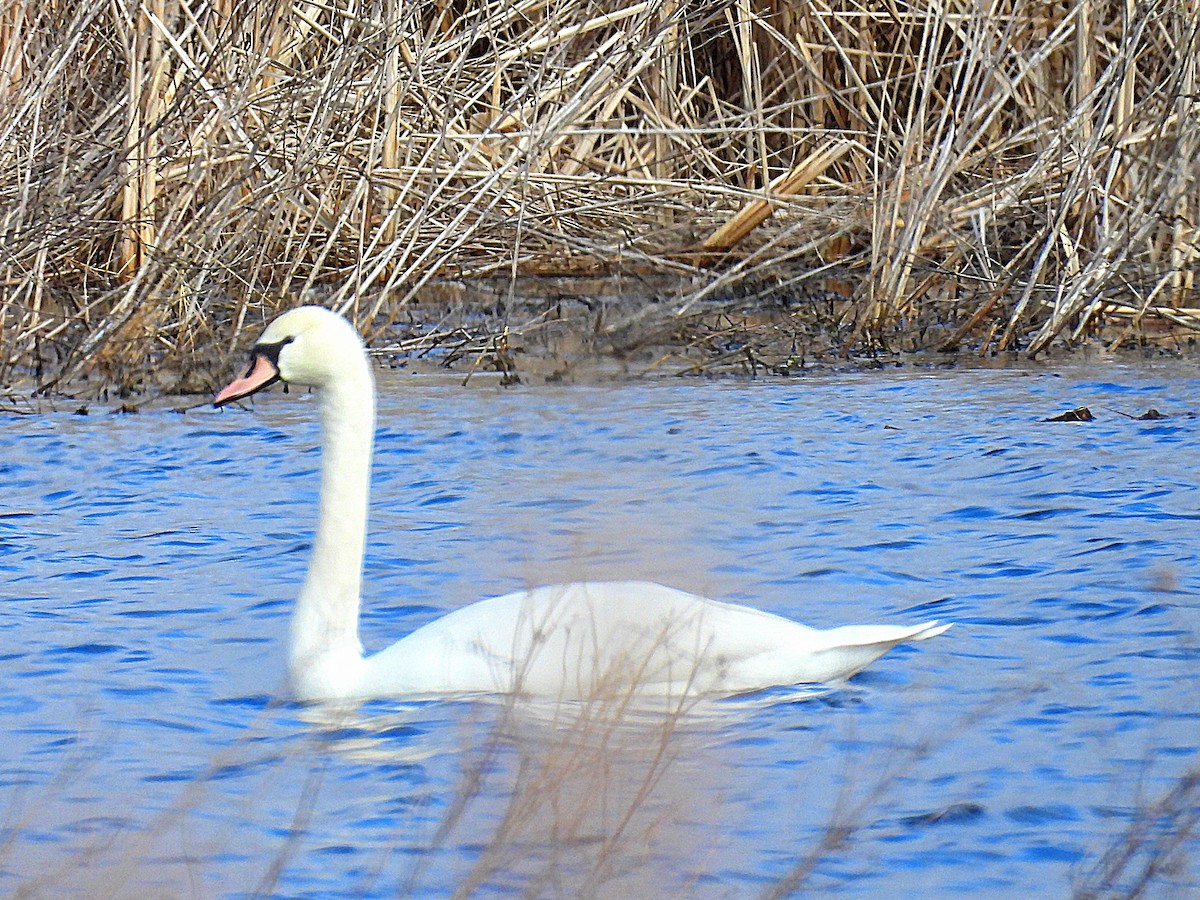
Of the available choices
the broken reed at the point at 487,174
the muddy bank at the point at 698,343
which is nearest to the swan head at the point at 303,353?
the broken reed at the point at 487,174

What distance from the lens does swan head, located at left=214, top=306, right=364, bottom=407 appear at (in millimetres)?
4387

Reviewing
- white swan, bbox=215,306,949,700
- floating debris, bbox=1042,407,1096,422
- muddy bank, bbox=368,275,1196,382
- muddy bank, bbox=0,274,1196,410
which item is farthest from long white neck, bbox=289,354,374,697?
muddy bank, bbox=368,275,1196,382

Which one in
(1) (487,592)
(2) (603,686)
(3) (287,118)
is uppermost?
(3) (287,118)

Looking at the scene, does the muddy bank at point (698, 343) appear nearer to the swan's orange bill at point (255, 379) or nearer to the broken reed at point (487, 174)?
the broken reed at point (487, 174)

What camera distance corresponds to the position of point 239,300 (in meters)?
8.38

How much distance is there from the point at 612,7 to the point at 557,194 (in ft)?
3.05

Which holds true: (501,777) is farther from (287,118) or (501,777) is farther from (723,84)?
(723,84)

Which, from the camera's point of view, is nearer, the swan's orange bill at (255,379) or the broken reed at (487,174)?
the swan's orange bill at (255,379)

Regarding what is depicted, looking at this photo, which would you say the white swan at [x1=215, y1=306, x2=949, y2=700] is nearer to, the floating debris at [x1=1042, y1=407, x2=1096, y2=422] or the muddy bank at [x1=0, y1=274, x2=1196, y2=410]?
the floating debris at [x1=1042, y1=407, x2=1096, y2=422]

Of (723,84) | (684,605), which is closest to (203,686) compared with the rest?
(684,605)

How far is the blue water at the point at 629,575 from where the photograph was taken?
117 inches

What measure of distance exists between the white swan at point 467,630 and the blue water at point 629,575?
8 centimetres

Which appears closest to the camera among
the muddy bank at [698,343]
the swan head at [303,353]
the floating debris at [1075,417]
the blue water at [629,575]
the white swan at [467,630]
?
the blue water at [629,575]

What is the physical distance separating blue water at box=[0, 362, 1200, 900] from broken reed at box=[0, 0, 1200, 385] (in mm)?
598
